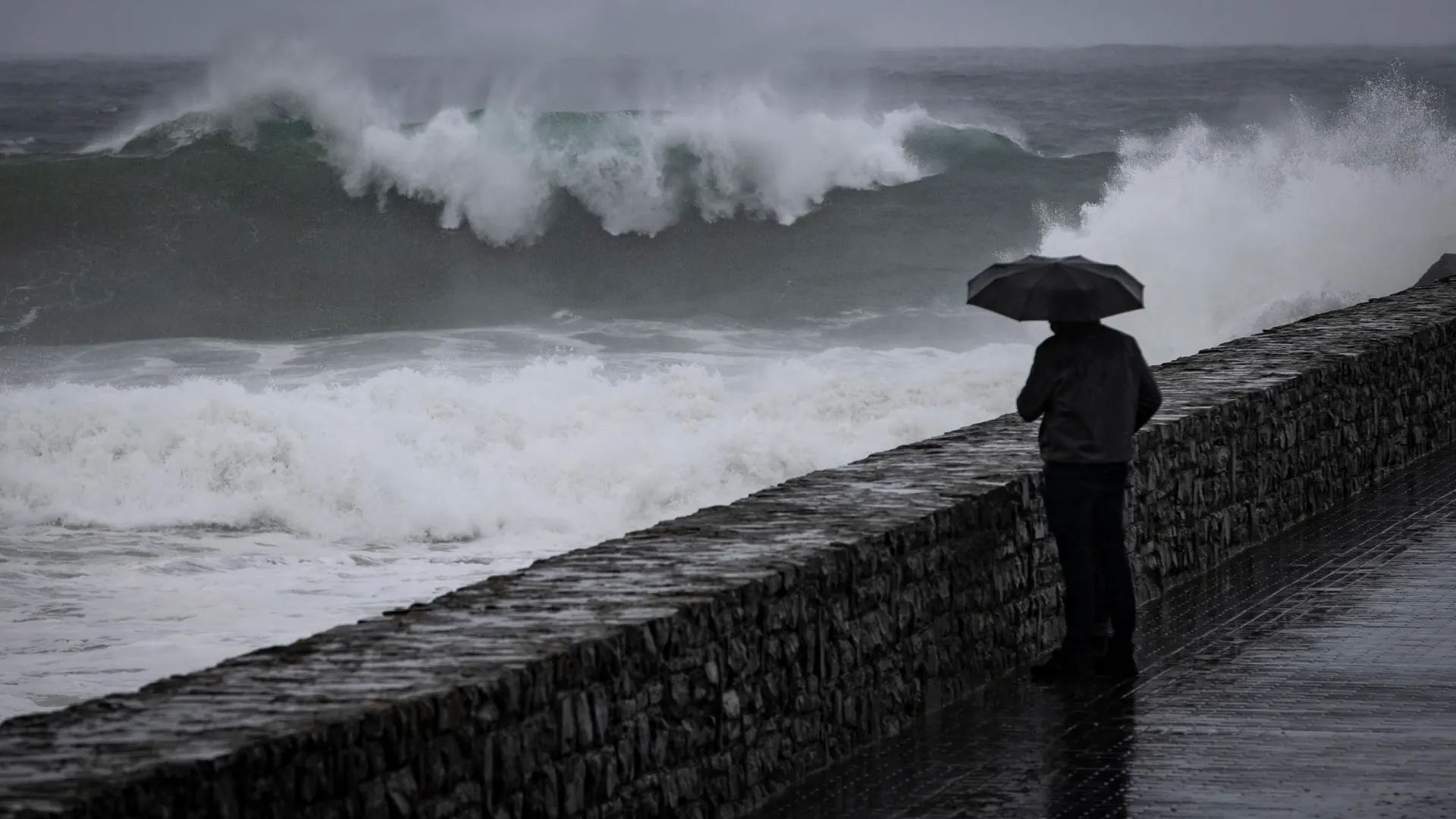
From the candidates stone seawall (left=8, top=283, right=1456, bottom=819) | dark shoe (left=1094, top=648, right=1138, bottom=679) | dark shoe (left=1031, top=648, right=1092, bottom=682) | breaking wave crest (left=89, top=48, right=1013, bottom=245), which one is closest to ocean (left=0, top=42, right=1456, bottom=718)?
breaking wave crest (left=89, top=48, right=1013, bottom=245)

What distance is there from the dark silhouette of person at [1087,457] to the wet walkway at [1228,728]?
0.18m

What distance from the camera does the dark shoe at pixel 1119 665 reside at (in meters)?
6.52

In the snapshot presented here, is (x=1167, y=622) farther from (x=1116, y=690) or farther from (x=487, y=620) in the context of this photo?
(x=487, y=620)

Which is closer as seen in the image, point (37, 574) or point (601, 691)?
point (601, 691)

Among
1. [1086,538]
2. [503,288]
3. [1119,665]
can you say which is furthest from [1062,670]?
[503,288]

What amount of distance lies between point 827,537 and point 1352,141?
29.8m

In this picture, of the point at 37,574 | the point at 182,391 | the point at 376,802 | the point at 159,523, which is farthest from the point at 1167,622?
the point at 182,391

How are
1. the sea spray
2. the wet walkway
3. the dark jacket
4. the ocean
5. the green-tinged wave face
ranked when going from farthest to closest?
the green-tinged wave face → the sea spray → the ocean → the dark jacket → the wet walkway

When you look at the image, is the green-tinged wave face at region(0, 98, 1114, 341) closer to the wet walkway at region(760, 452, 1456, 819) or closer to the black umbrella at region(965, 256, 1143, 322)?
the wet walkway at region(760, 452, 1456, 819)

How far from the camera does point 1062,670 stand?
6.50 m

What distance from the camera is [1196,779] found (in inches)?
209

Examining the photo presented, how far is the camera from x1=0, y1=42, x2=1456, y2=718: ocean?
55.6ft

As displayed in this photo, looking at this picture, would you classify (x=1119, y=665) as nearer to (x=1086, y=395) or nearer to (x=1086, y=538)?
(x=1086, y=538)

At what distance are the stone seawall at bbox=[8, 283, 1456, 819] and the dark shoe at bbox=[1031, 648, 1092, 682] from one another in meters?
0.14
